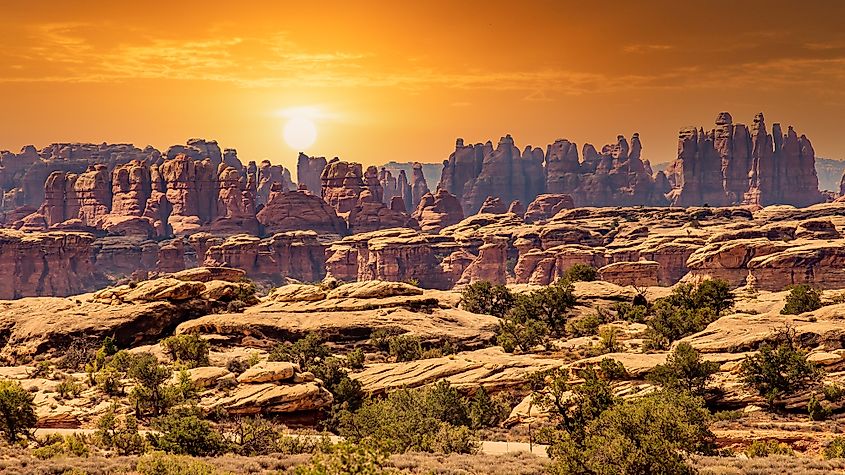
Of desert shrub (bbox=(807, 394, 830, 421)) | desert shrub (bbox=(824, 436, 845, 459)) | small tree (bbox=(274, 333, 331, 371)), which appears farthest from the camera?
small tree (bbox=(274, 333, 331, 371))

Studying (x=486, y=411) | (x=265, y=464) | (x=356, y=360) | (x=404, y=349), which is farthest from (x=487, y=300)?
(x=265, y=464)

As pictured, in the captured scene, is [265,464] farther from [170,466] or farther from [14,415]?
[14,415]

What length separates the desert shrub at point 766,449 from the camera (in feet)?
124

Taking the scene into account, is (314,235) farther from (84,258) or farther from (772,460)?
(772,460)

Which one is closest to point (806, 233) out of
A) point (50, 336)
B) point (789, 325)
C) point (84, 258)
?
point (789, 325)

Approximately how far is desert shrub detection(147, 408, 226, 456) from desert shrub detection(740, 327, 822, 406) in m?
31.8

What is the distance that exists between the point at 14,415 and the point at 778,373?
144 feet

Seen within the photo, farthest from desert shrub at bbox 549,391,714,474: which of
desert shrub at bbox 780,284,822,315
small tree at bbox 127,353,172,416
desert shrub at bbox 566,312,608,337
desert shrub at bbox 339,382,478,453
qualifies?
desert shrub at bbox 780,284,822,315

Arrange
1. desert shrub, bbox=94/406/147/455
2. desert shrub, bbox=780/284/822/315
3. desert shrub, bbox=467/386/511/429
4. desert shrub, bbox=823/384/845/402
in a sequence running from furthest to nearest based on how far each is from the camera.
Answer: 1. desert shrub, bbox=780/284/822/315
2. desert shrub, bbox=467/386/511/429
3. desert shrub, bbox=823/384/845/402
4. desert shrub, bbox=94/406/147/455

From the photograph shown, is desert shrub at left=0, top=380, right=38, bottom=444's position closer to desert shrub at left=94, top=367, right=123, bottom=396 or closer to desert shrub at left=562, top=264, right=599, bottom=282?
desert shrub at left=94, top=367, right=123, bottom=396

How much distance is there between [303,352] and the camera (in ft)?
191

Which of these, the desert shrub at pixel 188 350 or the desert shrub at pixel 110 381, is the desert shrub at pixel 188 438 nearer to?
the desert shrub at pixel 110 381

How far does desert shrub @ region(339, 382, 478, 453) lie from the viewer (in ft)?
130

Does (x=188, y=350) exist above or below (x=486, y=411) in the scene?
above
